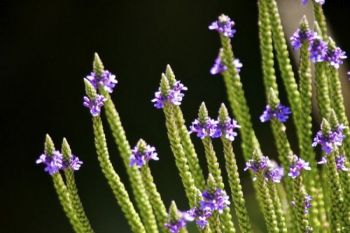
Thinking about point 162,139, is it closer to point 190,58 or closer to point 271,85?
point 190,58

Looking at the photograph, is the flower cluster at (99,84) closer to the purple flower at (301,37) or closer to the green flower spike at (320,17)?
the purple flower at (301,37)

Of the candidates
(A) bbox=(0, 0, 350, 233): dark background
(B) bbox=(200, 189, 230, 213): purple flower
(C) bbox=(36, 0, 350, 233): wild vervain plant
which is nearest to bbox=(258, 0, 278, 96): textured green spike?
(C) bbox=(36, 0, 350, 233): wild vervain plant

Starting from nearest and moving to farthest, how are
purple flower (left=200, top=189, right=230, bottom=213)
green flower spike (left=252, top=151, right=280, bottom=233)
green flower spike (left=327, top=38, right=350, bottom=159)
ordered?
purple flower (left=200, top=189, right=230, bottom=213) → green flower spike (left=252, top=151, right=280, bottom=233) → green flower spike (left=327, top=38, right=350, bottom=159)

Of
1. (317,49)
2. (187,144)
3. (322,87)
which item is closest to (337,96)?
(322,87)

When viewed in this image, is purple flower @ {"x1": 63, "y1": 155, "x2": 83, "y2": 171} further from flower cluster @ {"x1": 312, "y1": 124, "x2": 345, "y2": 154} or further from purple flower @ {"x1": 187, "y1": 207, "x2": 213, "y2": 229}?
flower cluster @ {"x1": 312, "y1": 124, "x2": 345, "y2": 154}

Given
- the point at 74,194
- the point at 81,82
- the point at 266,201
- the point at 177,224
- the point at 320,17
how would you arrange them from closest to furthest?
the point at 177,224
the point at 266,201
the point at 74,194
the point at 320,17
the point at 81,82

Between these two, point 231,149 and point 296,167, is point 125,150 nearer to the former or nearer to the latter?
point 231,149

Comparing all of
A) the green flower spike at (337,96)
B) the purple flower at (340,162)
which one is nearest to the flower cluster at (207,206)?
the purple flower at (340,162)
